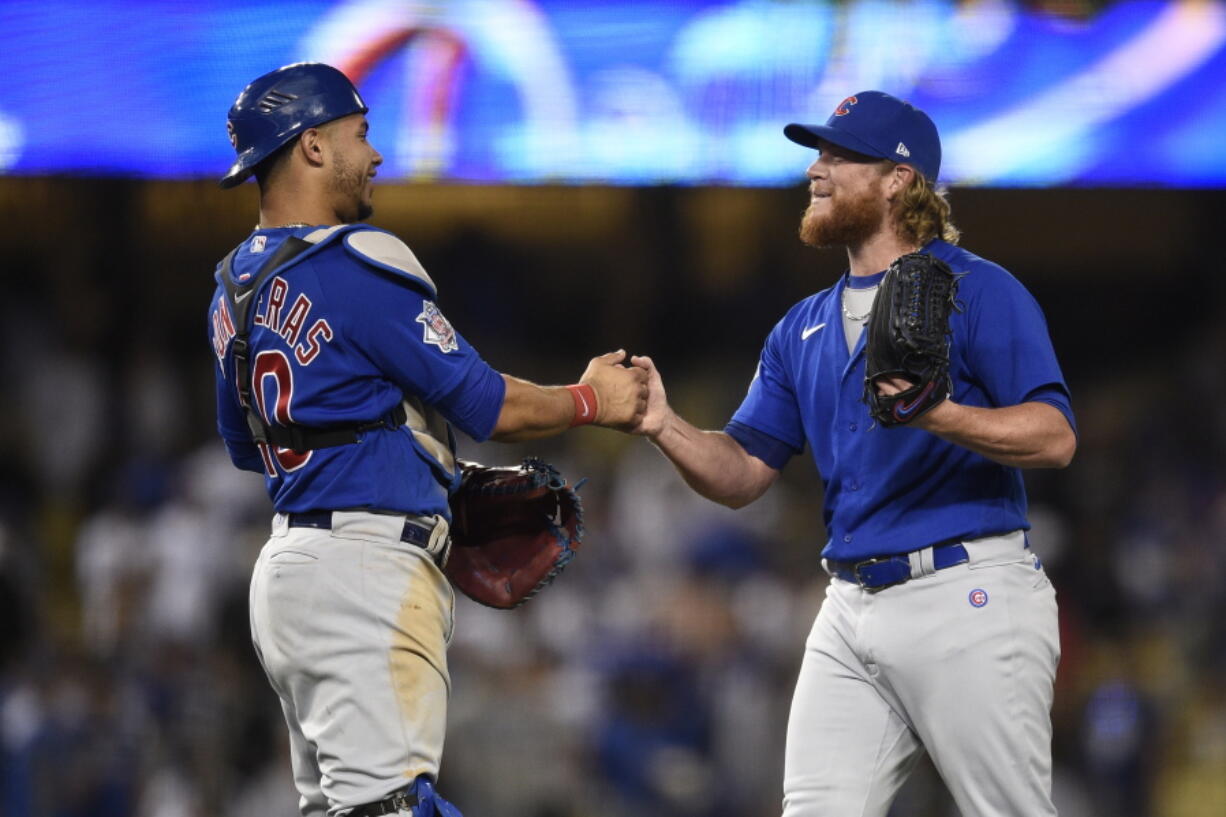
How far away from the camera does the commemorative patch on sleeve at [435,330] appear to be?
114 inches

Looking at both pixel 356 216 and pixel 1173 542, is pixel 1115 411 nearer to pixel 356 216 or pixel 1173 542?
pixel 1173 542

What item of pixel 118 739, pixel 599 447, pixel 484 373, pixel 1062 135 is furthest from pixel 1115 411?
pixel 484 373

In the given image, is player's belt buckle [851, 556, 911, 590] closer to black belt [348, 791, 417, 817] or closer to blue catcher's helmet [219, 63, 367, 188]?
black belt [348, 791, 417, 817]

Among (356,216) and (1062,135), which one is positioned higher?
(1062,135)

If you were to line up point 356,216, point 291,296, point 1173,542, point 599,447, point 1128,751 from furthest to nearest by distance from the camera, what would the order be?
point 599,447, point 1173,542, point 1128,751, point 356,216, point 291,296

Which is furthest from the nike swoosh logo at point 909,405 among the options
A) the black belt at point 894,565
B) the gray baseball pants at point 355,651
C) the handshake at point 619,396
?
the gray baseball pants at point 355,651

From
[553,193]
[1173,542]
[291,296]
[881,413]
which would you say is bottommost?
[1173,542]

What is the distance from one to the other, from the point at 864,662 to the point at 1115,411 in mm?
5979

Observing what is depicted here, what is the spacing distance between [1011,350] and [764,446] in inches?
30.1

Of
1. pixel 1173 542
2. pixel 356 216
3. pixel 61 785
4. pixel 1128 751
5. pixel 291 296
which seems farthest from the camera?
pixel 1173 542

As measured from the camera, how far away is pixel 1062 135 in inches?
267

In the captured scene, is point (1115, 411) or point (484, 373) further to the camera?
point (1115, 411)

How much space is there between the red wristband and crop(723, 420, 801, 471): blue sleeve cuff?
53 cm

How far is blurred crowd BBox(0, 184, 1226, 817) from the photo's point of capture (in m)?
6.24
